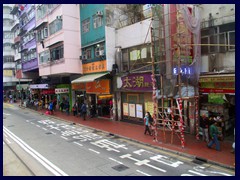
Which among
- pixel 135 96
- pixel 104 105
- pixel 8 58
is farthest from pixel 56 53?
pixel 8 58

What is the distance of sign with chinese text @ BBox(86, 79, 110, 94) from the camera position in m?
19.8

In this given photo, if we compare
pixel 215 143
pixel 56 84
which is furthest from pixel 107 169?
pixel 56 84

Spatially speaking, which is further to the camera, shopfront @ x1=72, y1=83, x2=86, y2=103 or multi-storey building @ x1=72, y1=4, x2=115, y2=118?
shopfront @ x1=72, y1=83, x2=86, y2=103

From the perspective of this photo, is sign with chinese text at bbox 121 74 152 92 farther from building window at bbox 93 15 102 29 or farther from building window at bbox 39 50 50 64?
building window at bbox 39 50 50 64

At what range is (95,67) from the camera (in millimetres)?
21000

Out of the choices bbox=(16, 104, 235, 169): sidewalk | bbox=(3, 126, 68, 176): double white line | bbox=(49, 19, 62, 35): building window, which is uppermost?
bbox=(49, 19, 62, 35): building window

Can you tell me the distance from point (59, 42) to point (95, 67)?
17.8 ft

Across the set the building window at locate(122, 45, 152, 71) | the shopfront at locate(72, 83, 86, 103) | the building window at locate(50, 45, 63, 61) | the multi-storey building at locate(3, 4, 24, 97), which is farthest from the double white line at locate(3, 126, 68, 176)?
the multi-storey building at locate(3, 4, 24, 97)

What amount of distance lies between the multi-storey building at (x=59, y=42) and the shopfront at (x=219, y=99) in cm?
1347

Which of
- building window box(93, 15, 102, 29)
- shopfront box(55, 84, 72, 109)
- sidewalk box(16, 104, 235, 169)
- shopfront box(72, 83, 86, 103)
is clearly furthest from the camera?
shopfront box(55, 84, 72, 109)

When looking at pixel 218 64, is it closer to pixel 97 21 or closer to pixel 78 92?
A: pixel 97 21

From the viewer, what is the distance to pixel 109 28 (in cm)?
1956

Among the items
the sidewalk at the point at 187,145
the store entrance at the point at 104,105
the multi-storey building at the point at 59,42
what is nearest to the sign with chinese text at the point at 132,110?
the sidewalk at the point at 187,145

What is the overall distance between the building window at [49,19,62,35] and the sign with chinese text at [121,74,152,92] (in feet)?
31.7
